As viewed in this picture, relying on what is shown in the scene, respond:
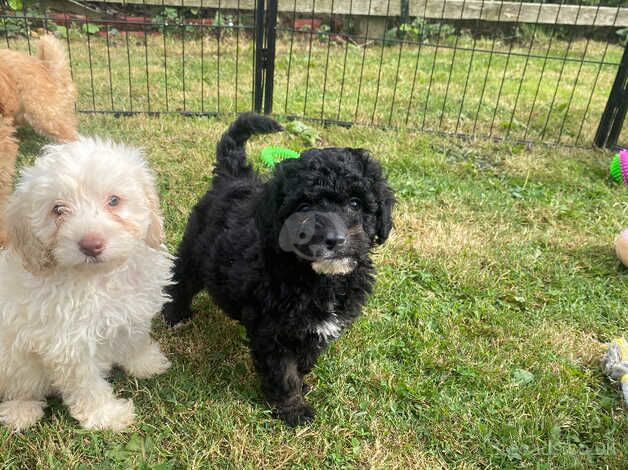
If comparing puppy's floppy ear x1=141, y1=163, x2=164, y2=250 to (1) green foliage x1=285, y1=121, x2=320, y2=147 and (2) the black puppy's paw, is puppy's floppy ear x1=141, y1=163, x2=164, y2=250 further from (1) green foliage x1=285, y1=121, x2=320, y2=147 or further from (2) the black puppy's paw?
(1) green foliage x1=285, y1=121, x2=320, y2=147

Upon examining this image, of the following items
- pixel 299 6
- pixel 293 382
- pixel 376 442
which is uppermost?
pixel 299 6

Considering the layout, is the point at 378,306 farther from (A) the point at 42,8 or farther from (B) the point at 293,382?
(A) the point at 42,8

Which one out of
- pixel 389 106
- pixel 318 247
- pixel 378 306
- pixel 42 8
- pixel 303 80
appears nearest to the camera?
pixel 318 247

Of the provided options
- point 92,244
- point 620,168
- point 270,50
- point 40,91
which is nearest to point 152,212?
point 92,244

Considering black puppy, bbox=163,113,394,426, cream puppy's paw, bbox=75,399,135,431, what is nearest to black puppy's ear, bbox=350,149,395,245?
black puppy, bbox=163,113,394,426

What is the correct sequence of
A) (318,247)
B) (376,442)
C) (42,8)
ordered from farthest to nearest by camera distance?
1. (42,8)
2. (376,442)
3. (318,247)

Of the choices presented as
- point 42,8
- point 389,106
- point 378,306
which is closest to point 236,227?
point 378,306

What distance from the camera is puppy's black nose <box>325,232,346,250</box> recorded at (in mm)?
1945

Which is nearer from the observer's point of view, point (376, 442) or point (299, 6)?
point (376, 442)

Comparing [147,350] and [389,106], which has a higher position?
[389,106]

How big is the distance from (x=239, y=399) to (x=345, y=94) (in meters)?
5.39

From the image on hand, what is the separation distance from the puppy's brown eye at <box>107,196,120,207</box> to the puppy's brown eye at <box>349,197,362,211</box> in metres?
0.97

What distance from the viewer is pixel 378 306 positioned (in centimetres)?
334

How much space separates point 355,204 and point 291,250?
345 millimetres
